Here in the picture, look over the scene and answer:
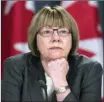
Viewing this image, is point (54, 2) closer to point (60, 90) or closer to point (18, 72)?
point (18, 72)

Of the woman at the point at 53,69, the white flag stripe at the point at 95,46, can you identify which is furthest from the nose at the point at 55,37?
the white flag stripe at the point at 95,46

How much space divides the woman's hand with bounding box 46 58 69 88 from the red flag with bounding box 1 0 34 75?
0.71 metres

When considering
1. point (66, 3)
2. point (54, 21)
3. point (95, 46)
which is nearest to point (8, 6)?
point (66, 3)

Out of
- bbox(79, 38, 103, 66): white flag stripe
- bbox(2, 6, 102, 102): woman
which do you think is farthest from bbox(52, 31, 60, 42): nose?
bbox(79, 38, 103, 66): white flag stripe

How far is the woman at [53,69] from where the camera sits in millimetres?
1099

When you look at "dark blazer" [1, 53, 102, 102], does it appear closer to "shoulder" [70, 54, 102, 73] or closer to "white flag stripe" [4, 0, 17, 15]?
"shoulder" [70, 54, 102, 73]

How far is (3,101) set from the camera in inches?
45.4

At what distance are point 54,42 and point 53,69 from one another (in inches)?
4.0

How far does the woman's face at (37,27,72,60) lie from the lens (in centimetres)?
110

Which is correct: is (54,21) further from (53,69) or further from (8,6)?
(8,6)

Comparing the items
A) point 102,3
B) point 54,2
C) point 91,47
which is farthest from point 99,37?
point 54,2

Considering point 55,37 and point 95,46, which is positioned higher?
point 55,37

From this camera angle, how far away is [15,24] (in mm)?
1803

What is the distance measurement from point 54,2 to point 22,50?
1.16ft
